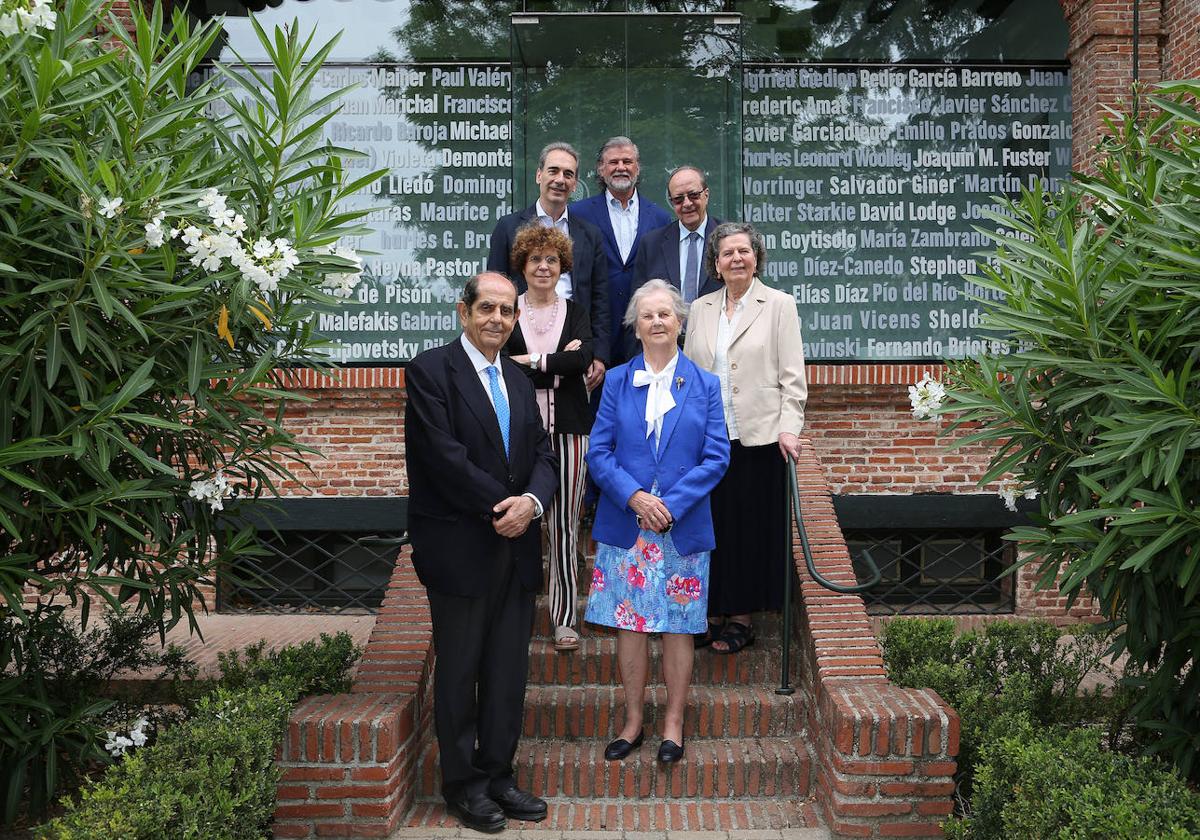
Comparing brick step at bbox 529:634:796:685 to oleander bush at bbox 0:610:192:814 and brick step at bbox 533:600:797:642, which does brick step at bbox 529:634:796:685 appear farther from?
oleander bush at bbox 0:610:192:814

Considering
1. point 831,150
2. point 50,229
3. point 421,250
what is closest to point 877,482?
point 831,150

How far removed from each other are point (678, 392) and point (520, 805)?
6.37 ft

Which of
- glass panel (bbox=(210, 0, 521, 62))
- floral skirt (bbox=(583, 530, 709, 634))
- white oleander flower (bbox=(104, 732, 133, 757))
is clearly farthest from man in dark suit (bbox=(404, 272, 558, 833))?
glass panel (bbox=(210, 0, 521, 62))

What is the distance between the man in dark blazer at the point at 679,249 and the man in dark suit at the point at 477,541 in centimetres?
150

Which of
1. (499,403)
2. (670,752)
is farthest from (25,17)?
(670,752)

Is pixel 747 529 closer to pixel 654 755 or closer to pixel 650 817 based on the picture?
pixel 654 755

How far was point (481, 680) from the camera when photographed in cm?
457

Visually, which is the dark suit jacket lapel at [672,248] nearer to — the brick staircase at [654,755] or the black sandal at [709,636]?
the black sandal at [709,636]

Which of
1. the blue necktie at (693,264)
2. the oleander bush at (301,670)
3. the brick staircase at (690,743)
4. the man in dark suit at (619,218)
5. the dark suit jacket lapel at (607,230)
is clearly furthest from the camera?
the dark suit jacket lapel at (607,230)

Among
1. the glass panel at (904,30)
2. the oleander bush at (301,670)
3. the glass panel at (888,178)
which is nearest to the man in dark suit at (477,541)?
the oleander bush at (301,670)

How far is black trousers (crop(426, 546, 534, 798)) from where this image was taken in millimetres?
4449

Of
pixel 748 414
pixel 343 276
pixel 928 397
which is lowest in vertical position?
pixel 748 414

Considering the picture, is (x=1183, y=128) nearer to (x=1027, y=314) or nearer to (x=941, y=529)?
(x=1027, y=314)

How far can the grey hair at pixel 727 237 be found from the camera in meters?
5.34
